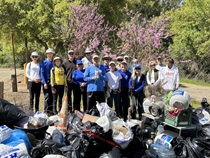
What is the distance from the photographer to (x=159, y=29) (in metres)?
11.5

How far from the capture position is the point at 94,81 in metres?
6.84

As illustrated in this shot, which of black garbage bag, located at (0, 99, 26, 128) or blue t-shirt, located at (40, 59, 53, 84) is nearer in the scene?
black garbage bag, located at (0, 99, 26, 128)

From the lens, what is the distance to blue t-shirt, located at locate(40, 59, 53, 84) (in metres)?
7.12

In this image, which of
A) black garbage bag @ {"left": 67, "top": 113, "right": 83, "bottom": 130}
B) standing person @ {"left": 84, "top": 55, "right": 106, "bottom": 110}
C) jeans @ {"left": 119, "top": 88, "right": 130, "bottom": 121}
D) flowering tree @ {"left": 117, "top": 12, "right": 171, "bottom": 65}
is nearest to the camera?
black garbage bag @ {"left": 67, "top": 113, "right": 83, "bottom": 130}

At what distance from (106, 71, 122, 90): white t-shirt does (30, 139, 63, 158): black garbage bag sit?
327 centimetres

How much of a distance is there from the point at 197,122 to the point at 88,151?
2631 millimetres

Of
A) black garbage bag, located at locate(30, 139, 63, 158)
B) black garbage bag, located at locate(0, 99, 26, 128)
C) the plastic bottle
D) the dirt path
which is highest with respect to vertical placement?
black garbage bag, located at locate(0, 99, 26, 128)

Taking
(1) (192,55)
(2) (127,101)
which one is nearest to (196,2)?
(1) (192,55)

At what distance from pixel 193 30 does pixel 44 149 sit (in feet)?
73.8

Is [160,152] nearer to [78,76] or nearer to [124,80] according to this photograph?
[124,80]

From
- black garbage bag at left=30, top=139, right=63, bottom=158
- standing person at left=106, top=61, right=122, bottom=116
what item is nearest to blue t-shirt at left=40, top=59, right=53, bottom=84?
standing person at left=106, top=61, right=122, bottom=116

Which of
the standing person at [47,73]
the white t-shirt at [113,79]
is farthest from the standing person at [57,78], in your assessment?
the white t-shirt at [113,79]

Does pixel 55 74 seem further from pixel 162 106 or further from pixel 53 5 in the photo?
pixel 53 5

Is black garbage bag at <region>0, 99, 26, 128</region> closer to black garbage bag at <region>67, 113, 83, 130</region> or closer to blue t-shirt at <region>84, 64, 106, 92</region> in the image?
black garbage bag at <region>67, 113, 83, 130</region>
